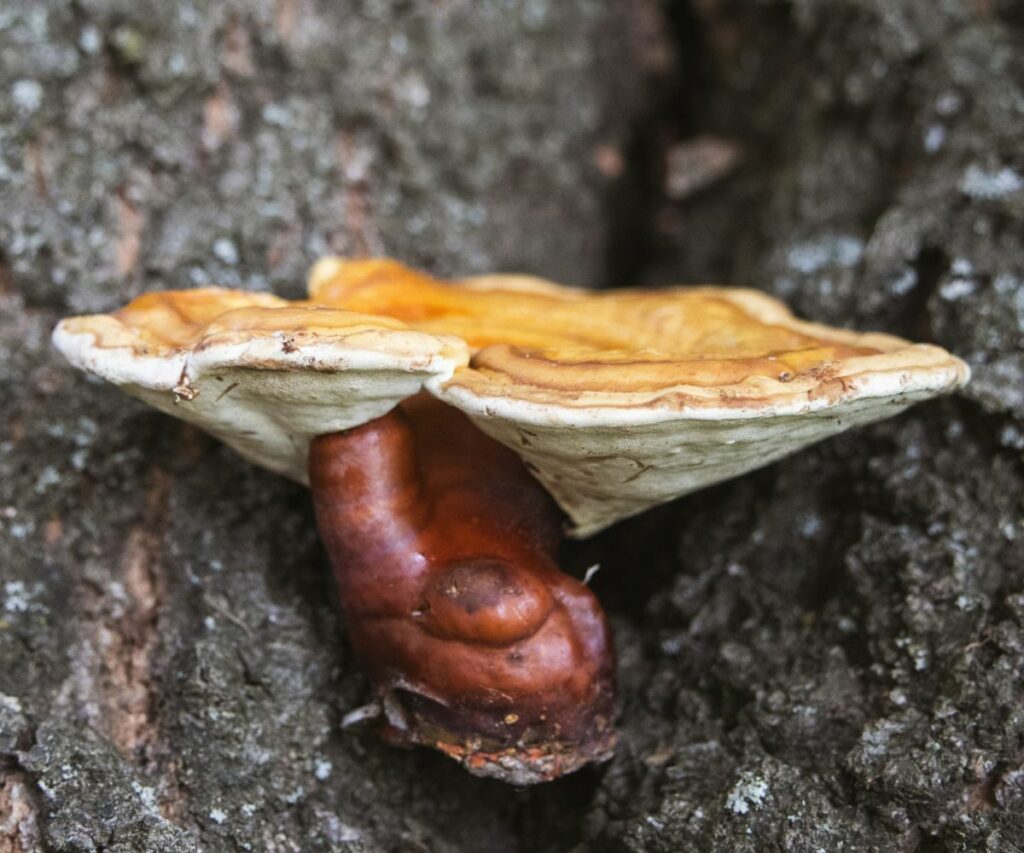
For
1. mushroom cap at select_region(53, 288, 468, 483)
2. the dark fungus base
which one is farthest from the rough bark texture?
mushroom cap at select_region(53, 288, 468, 483)

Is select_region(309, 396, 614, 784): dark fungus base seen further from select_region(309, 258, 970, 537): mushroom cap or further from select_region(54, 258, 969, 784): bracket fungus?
select_region(309, 258, 970, 537): mushroom cap

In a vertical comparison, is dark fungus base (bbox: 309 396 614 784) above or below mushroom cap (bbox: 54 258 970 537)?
below

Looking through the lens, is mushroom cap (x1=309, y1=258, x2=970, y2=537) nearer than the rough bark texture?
Yes

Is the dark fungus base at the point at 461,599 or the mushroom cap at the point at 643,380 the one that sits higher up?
the mushroom cap at the point at 643,380

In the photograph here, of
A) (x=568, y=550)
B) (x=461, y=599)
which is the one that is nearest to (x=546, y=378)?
(x=461, y=599)

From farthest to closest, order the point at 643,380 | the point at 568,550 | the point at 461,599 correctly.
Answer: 1. the point at 568,550
2. the point at 461,599
3. the point at 643,380

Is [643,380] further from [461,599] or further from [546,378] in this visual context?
[461,599]

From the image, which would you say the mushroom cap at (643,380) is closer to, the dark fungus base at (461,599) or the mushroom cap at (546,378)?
the mushroom cap at (546,378)

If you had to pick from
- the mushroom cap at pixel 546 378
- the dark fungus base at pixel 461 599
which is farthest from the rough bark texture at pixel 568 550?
the mushroom cap at pixel 546 378
